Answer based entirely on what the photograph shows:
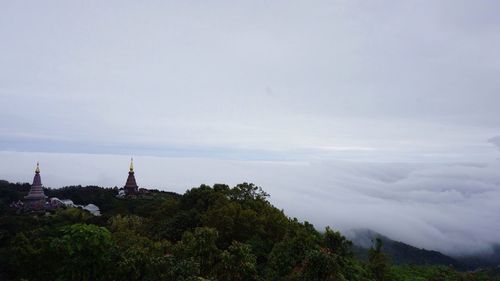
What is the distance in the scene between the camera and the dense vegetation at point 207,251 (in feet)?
46.5

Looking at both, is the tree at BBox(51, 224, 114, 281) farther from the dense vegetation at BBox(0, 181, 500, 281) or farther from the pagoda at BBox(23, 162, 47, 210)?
the pagoda at BBox(23, 162, 47, 210)

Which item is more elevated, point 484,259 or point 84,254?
point 84,254

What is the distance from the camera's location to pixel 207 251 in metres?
16.6

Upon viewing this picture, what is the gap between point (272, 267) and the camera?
57.9 feet

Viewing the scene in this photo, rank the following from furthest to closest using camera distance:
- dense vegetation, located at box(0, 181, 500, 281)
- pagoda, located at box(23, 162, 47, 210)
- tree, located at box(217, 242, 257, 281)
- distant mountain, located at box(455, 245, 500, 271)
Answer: distant mountain, located at box(455, 245, 500, 271)
pagoda, located at box(23, 162, 47, 210)
tree, located at box(217, 242, 257, 281)
dense vegetation, located at box(0, 181, 500, 281)

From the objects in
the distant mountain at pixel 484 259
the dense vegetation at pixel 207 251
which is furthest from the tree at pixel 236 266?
the distant mountain at pixel 484 259

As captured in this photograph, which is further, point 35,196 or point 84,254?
point 35,196

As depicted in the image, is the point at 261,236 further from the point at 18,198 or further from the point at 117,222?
the point at 18,198

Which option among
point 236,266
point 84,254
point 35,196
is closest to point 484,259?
point 35,196

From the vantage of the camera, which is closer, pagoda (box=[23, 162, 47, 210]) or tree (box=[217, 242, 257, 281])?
tree (box=[217, 242, 257, 281])

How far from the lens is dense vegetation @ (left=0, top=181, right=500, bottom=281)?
1419 centimetres

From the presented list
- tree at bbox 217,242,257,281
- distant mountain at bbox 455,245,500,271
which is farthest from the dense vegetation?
distant mountain at bbox 455,245,500,271

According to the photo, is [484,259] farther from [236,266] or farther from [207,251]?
[236,266]

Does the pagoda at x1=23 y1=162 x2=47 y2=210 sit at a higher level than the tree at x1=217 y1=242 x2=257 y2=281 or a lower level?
lower
